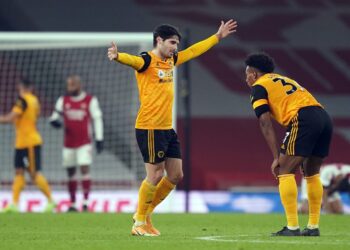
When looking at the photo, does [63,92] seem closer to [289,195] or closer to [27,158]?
[27,158]

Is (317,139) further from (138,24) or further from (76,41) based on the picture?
(138,24)

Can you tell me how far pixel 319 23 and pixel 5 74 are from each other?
21.5ft

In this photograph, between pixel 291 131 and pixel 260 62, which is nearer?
pixel 291 131

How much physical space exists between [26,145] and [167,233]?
Result: 23.7ft

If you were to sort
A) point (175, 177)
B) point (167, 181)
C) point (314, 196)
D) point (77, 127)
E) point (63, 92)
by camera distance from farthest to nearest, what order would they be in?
point (63, 92) → point (77, 127) → point (167, 181) → point (175, 177) → point (314, 196)

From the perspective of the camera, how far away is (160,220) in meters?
13.9

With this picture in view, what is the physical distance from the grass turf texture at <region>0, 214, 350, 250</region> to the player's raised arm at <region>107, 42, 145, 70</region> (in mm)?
1528

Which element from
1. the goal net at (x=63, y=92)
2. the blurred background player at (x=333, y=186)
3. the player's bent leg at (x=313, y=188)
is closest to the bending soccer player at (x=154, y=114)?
the player's bent leg at (x=313, y=188)

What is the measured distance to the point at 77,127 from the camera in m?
17.7

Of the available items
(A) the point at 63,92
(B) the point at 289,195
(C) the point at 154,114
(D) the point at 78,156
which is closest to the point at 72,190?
(D) the point at 78,156

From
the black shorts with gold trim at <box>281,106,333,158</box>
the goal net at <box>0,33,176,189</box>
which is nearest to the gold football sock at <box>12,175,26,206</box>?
the goal net at <box>0,33,176,189</box>

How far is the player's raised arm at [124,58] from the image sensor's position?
32.4 ft

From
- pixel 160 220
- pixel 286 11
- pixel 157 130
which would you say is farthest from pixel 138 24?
pixel 157 130

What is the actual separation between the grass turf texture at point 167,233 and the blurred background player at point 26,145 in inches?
104
